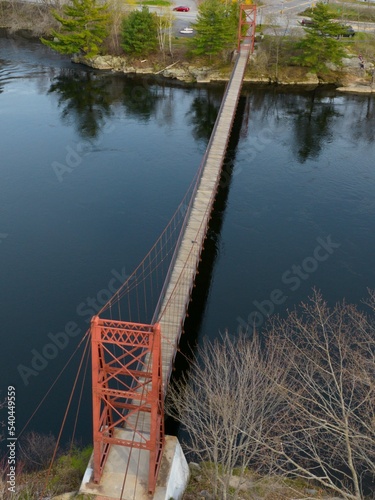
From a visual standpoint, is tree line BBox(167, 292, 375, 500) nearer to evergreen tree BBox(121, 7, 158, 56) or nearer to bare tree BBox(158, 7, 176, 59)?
evergreen tree BBox(121, 7, 158, 56)

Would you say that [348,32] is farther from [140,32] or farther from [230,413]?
[230,413]

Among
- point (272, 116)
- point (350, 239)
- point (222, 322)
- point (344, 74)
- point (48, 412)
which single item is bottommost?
point (48, 412)

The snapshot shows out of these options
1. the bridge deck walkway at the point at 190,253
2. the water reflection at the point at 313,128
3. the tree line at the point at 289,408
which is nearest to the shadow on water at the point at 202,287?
the tree line at the point at 289,408

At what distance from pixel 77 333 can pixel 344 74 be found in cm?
6158

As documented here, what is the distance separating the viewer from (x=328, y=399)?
33.3m

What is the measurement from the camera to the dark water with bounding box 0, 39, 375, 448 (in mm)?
38969

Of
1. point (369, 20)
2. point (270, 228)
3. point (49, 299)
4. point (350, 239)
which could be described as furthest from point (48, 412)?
point (369, 20)

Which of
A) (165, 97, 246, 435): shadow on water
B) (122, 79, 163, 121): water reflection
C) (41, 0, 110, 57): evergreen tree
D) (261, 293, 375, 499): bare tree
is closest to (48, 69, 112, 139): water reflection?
(122, 79, 163, 121): water reflection

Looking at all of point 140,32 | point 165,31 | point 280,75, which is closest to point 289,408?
point 280,75

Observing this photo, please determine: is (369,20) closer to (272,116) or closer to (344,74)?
(344,74)

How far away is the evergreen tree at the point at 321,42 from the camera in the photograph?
77.4 metres

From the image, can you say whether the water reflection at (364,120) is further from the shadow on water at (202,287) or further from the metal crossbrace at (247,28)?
the metal crossbrace at (247,28)

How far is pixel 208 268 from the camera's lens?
4378 centimetres

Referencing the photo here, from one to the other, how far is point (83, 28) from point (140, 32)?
8840mm
